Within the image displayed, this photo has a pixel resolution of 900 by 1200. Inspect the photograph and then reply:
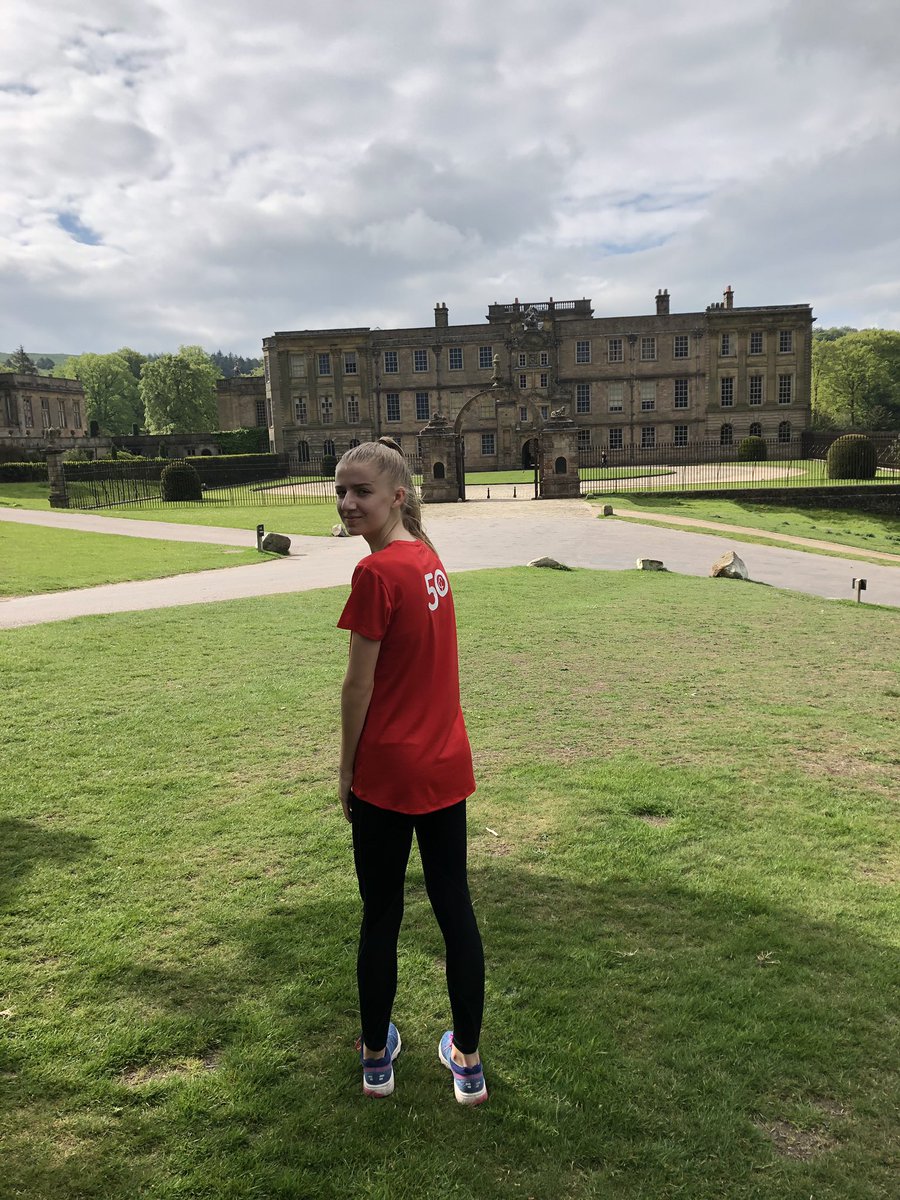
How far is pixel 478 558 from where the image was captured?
1886 centimetres

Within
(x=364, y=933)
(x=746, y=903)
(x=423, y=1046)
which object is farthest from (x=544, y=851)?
(x=364, y=933)

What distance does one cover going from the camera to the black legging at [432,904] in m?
2.69

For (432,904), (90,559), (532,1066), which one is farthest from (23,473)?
(532,1066)

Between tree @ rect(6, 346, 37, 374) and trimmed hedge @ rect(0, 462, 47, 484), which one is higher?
tree @ rect(6, 346, 37, 374)

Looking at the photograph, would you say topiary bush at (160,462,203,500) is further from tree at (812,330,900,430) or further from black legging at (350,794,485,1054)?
→ tree at (812,330,900,430)

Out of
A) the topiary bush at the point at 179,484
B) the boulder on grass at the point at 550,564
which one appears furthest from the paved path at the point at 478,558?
the topiary bush at the point at 179,484

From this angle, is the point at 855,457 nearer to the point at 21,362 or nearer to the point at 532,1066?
the point at 532,1066

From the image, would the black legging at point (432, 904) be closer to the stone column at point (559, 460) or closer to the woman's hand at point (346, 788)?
the woman's hand at point (346, 788)

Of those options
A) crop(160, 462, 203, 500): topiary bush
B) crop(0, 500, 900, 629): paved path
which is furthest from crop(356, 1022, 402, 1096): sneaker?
crop(160, 462, 203, 500): topiary bush

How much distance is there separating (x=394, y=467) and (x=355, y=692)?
2.57ft

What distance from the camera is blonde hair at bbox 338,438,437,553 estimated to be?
107 inches

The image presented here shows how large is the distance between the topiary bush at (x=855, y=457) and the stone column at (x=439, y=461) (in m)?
17.8

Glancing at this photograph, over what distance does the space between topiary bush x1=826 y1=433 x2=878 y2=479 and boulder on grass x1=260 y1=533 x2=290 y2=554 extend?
2790 cm

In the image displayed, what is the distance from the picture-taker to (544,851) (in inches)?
175
